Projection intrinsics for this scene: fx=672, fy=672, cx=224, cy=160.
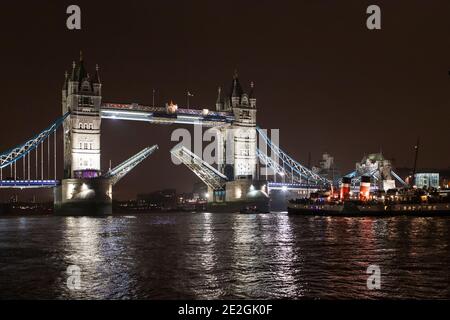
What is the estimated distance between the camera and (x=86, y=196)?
71.3 m

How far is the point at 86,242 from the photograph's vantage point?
31.7 meters

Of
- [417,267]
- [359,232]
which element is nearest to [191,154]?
[359,232]

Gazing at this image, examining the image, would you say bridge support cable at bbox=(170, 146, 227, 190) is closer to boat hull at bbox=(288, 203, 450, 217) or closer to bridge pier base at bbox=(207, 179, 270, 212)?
bridge pier base at bbox=(207, 179, 270, 212)

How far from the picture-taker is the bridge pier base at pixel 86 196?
71250mm

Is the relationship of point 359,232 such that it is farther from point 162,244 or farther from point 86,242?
point 86,242

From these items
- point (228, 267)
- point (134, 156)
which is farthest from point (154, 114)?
point (228, 267)

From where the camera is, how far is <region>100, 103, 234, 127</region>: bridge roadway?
3024 inches

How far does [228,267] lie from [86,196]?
52.3 m

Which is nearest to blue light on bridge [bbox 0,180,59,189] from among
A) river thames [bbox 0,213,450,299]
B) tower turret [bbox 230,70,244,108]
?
tower turret [bbox 230,70,244,108]

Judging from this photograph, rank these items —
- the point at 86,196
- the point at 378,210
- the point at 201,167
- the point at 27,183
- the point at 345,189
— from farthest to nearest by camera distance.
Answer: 1. the point at 201,167
2. the point at 27,183
3. the point at 86,196
4. the point at 345,189
5. the point at 378,210

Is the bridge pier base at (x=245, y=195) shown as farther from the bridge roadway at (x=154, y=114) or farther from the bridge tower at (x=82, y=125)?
the bridge tower at (x=82, y=125)

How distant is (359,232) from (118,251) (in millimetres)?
15778

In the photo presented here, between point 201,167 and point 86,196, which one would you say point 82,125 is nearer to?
point 86,196

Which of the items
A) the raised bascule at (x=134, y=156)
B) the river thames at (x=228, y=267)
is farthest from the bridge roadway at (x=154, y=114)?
the river thames at (x=228, y=267)
